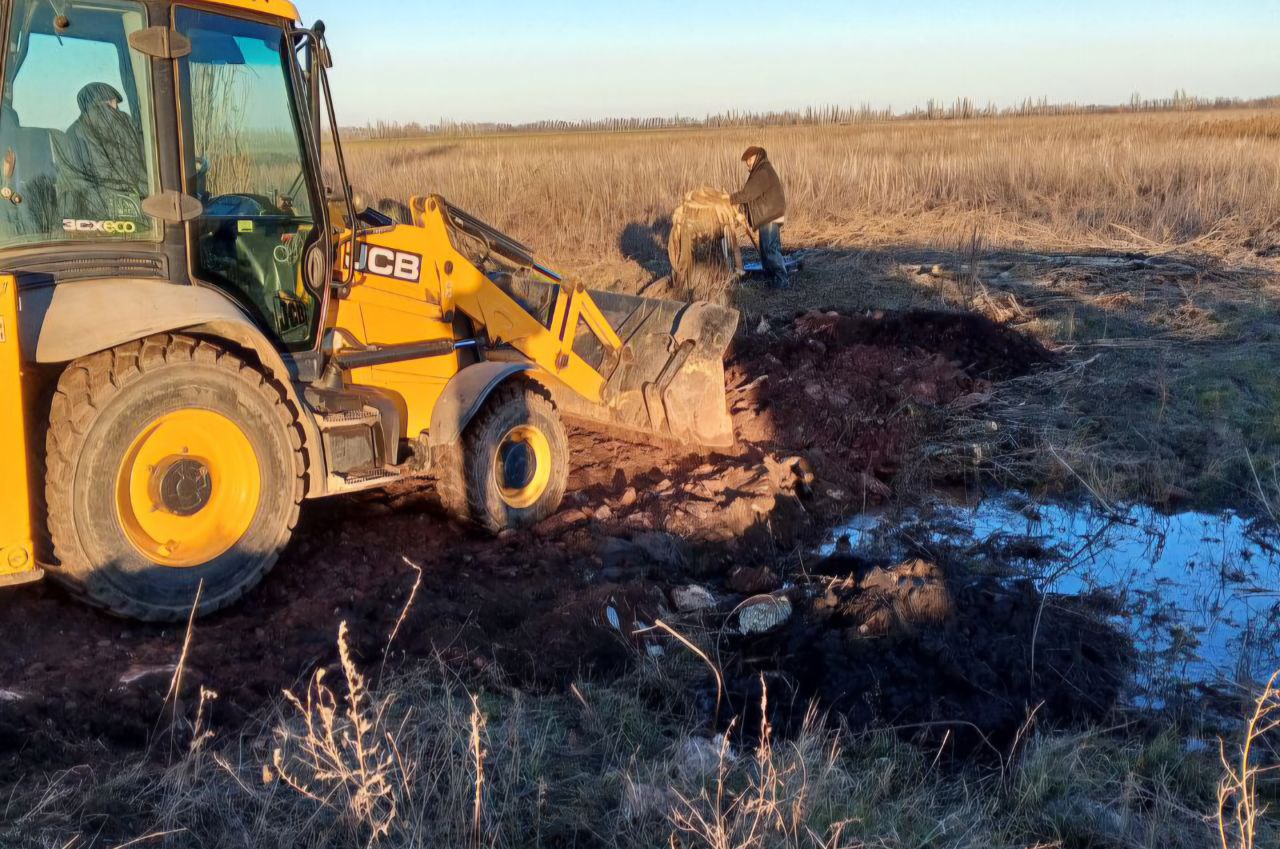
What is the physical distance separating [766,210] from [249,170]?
27.9ft

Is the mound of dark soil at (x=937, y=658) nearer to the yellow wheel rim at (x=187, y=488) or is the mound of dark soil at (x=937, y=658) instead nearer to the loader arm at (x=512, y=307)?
the yellow wheel rim at (x=187, y=488)

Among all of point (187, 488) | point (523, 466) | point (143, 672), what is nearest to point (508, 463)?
point (523, 466)

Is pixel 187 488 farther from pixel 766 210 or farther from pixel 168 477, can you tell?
pixel 766 210

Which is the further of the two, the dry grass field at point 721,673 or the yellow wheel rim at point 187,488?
the yellow wheel rim at point 187,488

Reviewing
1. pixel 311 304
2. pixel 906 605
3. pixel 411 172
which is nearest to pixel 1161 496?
pixel 906 605

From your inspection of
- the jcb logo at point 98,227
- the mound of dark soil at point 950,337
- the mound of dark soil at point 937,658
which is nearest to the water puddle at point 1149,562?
the mound of dark soil at point 937,658

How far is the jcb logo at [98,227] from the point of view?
4227 millimetres

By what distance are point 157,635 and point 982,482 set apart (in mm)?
5188

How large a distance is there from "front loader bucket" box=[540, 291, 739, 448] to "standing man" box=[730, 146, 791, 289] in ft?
18.4

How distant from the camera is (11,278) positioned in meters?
3.70

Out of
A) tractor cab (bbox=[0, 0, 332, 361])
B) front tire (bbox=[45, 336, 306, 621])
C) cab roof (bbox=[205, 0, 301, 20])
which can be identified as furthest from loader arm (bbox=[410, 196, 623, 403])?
front tire (bbox=[45, 336, 306, 621])

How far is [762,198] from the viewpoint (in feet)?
41.2

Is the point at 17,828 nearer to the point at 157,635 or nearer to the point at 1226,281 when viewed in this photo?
the point at 157,635

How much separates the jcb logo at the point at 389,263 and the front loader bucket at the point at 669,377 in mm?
1607
